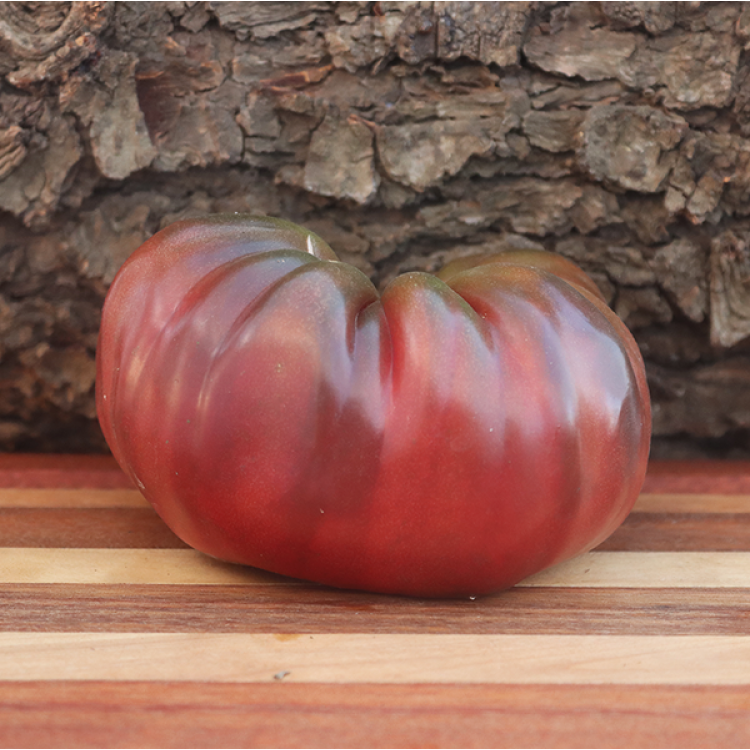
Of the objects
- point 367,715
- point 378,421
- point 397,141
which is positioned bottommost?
point 367,715

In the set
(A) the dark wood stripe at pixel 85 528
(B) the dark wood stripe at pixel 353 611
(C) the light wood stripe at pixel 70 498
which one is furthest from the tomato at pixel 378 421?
(C) the light wood stripe at pixel 70 498

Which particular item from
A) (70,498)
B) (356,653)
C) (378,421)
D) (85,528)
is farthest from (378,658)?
(70,498)

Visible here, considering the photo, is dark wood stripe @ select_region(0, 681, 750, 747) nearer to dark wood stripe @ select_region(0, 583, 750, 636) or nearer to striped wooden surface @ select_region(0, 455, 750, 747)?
striped wooden surface @ select_region(0, 455, 750, 747)

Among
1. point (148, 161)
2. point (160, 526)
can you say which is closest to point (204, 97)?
point (148, 161)

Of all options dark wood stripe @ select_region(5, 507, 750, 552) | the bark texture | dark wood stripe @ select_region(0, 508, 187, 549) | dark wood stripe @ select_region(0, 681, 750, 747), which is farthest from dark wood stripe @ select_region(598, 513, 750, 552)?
dark wood stripe @ select_region(0, 508, 187, 549)

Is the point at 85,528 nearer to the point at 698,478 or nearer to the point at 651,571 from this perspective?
the point at 651,571

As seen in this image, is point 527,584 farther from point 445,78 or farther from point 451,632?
point 445,78
